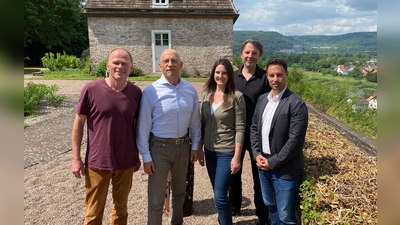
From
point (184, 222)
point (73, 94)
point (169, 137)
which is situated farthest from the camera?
point (73, 94)

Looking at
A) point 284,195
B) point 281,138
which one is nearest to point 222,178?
point 284,195

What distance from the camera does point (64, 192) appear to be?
4754 mm

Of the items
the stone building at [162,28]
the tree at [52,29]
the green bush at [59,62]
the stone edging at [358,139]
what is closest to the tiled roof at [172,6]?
the stone building at [162,28]

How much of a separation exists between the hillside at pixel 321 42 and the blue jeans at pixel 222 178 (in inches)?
61.5

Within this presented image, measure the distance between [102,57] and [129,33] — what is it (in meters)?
A: 2.49

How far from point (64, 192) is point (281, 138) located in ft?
12.2

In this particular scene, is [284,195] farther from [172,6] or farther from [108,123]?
[172,6]

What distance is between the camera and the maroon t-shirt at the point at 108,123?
278 centimetres

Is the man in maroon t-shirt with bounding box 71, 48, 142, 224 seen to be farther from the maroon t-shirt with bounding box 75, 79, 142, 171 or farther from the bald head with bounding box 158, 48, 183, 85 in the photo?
the bald head with bounding box 158, 48, 183, 85

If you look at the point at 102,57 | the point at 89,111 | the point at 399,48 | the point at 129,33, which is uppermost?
the point at 129,33

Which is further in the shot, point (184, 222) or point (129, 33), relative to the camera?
point (129, 33)

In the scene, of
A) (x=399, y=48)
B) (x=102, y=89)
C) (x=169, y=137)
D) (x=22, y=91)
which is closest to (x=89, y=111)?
(x=102, y=89)

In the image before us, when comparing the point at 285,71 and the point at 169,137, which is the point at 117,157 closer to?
the point at 169,137

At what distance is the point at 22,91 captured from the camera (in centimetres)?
100
